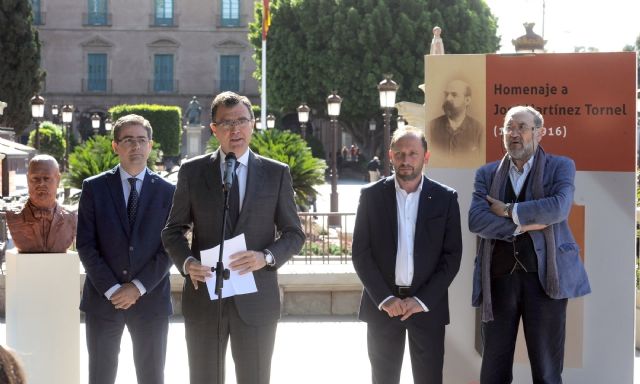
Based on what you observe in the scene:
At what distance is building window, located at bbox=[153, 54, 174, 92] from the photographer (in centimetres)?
6131

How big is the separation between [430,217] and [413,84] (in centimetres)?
4054

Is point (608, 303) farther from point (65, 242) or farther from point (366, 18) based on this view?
point (366, 18)

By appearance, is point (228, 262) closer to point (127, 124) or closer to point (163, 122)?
point (127, 124)

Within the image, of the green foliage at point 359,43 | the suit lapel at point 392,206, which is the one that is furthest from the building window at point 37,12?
the suit lapel at point 392,206

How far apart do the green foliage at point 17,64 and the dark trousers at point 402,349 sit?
33.6 meters

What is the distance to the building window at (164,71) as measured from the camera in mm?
61312

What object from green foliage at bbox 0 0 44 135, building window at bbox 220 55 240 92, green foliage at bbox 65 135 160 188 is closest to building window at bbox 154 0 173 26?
building window at bbox 220 55 240 92

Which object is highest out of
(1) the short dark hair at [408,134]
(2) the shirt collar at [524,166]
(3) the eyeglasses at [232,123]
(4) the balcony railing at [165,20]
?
(4) the balcony railing at [165,20]

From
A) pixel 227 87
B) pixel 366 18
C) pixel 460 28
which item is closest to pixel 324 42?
pixel 366 18

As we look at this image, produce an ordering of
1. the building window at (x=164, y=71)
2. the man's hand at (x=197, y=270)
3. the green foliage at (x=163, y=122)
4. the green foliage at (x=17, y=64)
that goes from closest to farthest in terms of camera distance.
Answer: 1. the man's hand at (x=197, y=270)
2. the green foliage at (x=17, y=64)
3. the green foliage at (x=163, y=122)
4. the building window at (x=164, y=71)

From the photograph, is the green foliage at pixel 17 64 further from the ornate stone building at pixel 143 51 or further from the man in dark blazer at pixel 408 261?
the man in dark blazer at pixel 408 261

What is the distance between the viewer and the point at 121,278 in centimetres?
536

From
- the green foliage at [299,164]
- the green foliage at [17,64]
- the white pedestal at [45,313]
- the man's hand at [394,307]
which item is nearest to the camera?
the man's hand at [394,307]

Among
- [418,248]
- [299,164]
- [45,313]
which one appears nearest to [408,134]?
[418,248]
